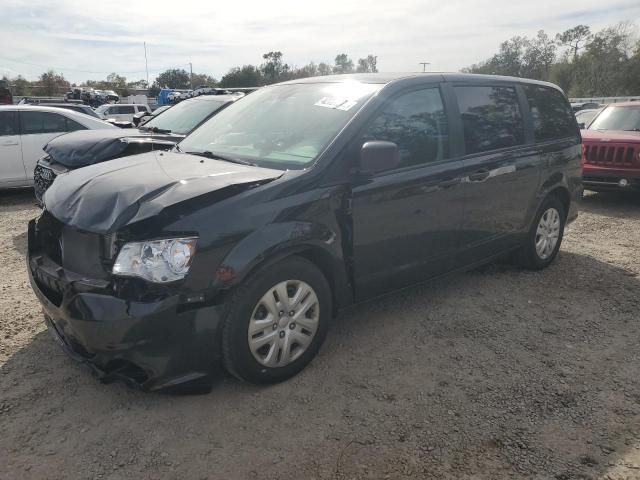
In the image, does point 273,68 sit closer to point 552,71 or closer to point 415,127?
point 552,71

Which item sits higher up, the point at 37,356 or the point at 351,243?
the point at 351,243

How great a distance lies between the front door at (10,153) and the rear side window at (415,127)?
7.14 metres

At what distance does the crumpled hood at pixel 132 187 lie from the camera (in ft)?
8.83

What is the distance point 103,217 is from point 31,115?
7.10 m

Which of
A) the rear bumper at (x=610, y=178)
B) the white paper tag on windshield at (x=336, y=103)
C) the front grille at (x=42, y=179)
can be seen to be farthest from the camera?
the rear bumper at (x=610, y=178)

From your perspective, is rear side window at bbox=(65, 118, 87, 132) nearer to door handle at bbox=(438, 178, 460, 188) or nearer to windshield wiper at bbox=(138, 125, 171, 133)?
windshield wiper at bbox=(138, 125, 171, 133)

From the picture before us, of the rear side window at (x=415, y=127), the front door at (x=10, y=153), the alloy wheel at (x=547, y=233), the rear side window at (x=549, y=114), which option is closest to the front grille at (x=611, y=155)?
the rear side window at (x=549, y=114)

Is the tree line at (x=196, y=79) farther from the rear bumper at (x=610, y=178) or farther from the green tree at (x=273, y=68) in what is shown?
the rear bumper at (x=610, y=178)

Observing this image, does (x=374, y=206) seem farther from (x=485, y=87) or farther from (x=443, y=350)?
(x=485, y=87)

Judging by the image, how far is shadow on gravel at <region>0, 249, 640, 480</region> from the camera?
2479 mm

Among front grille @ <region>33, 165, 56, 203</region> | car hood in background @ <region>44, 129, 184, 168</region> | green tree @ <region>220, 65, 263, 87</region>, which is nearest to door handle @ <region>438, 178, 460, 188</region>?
car hood in background @ <region>44, 129, 184, 168</region>

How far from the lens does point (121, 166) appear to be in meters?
3.42

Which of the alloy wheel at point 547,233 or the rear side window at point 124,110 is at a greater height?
the rear side window at point 124,110

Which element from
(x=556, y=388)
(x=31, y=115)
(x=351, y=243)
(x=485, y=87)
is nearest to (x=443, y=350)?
(x=556, y=388)
